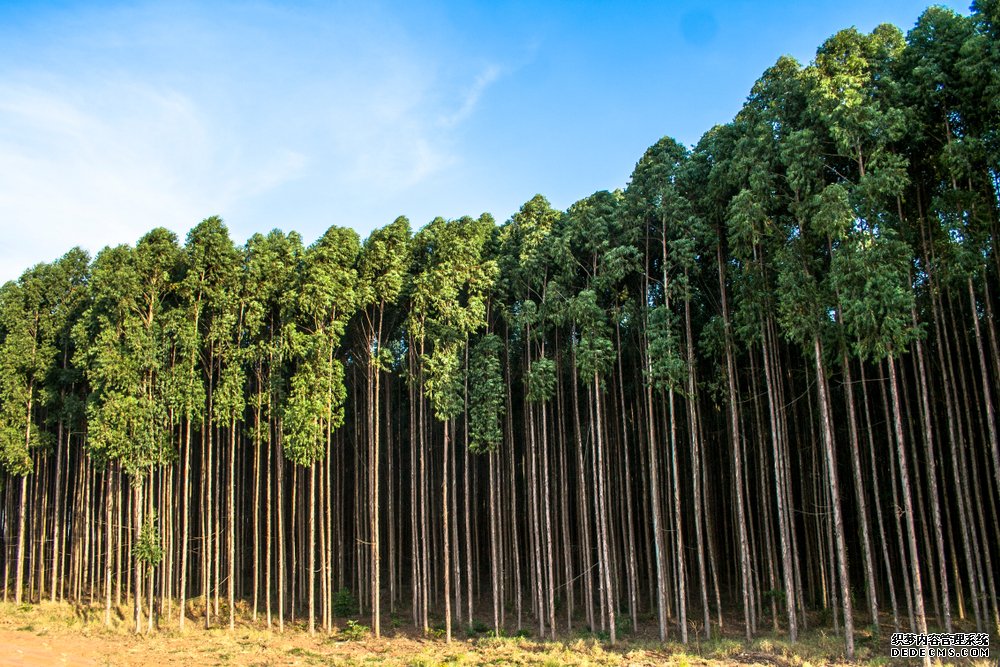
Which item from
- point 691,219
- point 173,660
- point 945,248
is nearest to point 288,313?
point 173,660

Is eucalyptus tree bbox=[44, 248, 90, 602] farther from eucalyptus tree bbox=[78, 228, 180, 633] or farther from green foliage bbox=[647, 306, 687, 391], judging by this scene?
green foliage bbox=[647, 306, 687, 391]

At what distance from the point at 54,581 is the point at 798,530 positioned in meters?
25.8

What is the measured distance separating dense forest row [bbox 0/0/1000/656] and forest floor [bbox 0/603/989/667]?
0.74 meters

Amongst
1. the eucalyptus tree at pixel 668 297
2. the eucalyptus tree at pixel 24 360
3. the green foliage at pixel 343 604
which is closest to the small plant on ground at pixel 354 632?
the green foliage at pixel 343 604

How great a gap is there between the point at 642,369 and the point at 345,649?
10868mm

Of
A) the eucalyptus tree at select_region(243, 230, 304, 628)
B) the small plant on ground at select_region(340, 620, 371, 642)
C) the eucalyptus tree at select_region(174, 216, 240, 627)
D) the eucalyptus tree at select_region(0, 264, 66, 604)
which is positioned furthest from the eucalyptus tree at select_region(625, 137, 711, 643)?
the eucalyptus tree at select_region(0, 264, 66, 604)

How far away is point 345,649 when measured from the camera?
712 inches

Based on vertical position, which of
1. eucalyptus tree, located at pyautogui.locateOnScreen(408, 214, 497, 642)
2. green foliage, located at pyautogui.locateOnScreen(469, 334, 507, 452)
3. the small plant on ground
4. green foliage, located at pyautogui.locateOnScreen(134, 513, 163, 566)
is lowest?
the small plant on ground

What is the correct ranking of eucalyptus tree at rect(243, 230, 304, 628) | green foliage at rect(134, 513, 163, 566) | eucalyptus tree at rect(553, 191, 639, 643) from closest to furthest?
eucalyptus tree at rect(553, 191, 639, 643)
green foliage at rect(134, 513, 163, 566)
eucalyptus tree at rect(243, 230, 304, 628)

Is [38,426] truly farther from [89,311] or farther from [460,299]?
[460,299]

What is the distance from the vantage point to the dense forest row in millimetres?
14148

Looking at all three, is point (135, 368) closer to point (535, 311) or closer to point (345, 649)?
point (345, 649)

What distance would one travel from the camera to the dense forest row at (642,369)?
14148mm

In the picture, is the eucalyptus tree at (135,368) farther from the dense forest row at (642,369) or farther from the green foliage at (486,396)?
the green foliage at (486,396)
